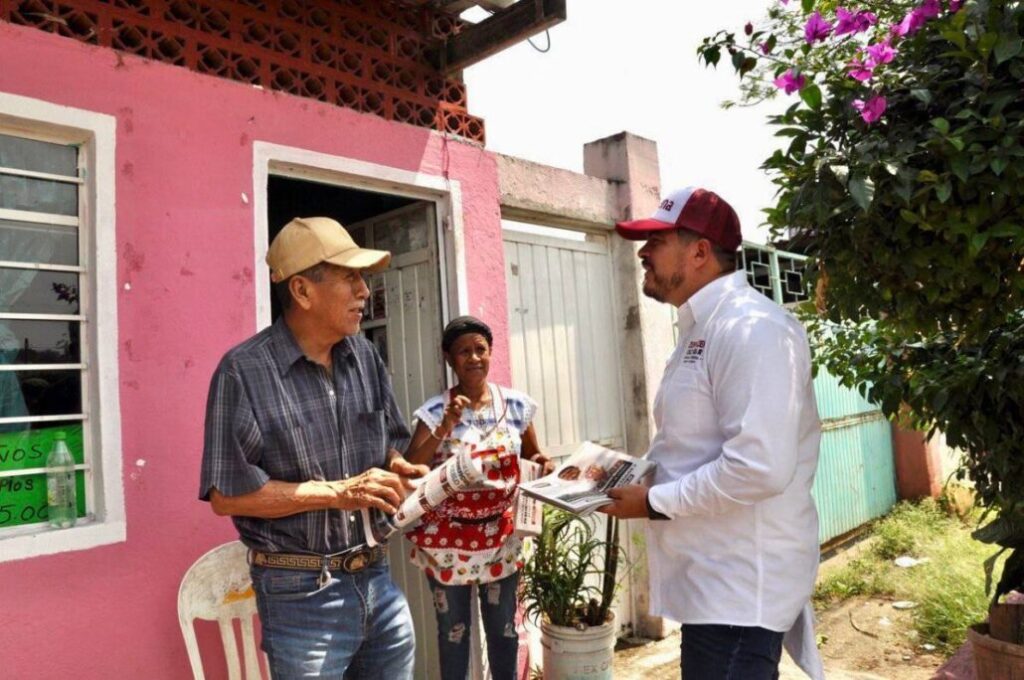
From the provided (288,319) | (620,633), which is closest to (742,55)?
(288,319)

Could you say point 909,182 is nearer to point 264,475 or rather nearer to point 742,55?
point 742,55

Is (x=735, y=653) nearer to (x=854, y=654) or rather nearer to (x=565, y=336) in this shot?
(x=565, y=336)

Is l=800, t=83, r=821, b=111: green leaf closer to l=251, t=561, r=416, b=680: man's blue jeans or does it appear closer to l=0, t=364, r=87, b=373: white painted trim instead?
l=251, t=561, r=416, b=680: man's blue jeans

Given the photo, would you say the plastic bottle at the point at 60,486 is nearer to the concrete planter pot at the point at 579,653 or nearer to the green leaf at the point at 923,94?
the concrete planter pot at the point at 579,653

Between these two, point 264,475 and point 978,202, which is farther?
point 264,475

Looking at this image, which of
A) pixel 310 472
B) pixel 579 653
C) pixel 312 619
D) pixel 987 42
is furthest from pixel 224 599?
pixel 987 42

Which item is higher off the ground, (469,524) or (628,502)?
(628,502)

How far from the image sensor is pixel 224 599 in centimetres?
261

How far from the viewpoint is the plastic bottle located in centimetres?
259

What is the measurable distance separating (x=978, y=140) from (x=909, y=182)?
0.17m

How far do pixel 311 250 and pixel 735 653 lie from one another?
55.3 inches

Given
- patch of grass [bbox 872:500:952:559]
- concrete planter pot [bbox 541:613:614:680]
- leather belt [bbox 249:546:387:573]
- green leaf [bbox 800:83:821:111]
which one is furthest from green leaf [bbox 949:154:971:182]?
patch of grass [bbox 872:500:952:559]

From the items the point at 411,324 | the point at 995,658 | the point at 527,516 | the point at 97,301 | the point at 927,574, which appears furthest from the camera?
the point at 927,574

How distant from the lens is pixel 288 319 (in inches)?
83.0
